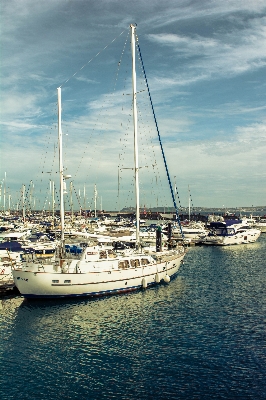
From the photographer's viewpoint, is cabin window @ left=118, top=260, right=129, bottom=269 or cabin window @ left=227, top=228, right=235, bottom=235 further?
cabin window @ left=227, top=228, right=235, bottom=235

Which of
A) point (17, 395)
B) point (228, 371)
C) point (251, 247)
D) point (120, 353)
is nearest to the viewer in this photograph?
point (17, 395)

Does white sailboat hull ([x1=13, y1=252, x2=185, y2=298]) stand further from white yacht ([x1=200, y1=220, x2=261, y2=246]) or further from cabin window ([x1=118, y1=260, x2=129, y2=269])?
white yacht ([x1=200, y1=220, x2=261, y2=246])

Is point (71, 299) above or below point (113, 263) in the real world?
below

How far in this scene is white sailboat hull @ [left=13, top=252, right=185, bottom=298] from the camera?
34.8m

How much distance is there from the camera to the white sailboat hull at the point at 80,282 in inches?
1368

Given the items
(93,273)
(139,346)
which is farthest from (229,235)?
(139,346)

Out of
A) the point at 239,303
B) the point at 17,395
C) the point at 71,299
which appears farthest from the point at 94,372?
the point at 239,303

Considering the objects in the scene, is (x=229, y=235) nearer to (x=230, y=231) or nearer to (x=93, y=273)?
(x=230, y=231)

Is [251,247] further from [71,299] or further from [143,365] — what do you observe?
[143,365]

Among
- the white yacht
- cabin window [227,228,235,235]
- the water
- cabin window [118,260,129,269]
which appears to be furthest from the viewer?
cabin window [227,228,235,235]

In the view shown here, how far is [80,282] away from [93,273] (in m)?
1.47

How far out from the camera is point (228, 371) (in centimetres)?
2141

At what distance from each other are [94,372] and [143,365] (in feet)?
9.36

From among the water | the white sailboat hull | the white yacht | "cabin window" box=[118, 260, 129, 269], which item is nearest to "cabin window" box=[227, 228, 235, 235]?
the white yacht
